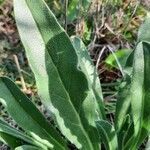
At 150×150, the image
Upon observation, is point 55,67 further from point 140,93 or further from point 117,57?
point 117,57

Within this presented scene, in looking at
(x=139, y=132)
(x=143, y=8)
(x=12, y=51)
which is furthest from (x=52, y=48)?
(x=143, y=8)

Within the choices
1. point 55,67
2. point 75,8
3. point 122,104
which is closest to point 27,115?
point 55,67

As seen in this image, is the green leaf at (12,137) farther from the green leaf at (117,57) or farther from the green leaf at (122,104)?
the green leaf at (117,57)

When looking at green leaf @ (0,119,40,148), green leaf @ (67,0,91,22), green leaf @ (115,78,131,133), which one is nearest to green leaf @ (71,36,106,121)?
green leaf @ (115,78,131,133)

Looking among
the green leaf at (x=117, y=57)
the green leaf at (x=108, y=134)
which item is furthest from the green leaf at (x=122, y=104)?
the green leaf at (x=117, y=57)

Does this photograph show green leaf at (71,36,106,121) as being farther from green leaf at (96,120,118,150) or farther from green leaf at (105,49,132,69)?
green leaf at (105,49,132,69)

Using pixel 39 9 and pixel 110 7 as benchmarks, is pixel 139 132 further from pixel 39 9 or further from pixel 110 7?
pixel 110 7
